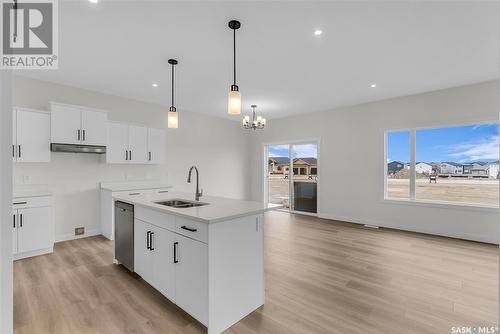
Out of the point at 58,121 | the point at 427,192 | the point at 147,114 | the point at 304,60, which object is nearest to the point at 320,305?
the point at 304,60

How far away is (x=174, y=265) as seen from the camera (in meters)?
2.15

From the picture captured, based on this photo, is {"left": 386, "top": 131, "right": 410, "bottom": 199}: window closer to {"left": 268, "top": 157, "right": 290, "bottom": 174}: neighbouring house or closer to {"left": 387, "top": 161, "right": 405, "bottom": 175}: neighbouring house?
{"left": 387, "top": 161, "right": 405, "bottom": 175}: neighbouring house

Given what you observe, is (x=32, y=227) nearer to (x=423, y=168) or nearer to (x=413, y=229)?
(x=413, y=229)

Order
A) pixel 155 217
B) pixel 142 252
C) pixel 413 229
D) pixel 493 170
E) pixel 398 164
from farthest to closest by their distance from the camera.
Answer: pixel 398 164 → pixel 413 229 → pixel 493 170 → pixel 142 252 → pixel 155 217

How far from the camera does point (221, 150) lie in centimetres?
694

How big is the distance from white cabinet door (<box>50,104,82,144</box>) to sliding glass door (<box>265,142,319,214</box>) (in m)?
4.87

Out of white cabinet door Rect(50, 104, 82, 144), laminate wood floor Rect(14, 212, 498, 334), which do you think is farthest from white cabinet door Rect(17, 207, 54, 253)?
white cabinet door Rect(50, 104, 82, 144)


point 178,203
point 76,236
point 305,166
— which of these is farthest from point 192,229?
point 305,166

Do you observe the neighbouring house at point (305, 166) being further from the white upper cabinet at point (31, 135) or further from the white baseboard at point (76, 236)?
the white upper cabinet at point (31, 135)

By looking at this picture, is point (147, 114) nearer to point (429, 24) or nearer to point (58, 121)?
point (58, 121)

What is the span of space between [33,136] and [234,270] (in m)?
3.86

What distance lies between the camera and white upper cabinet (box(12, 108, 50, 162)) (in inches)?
136

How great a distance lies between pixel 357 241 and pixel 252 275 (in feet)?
9.00

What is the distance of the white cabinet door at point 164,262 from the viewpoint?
2193mm
